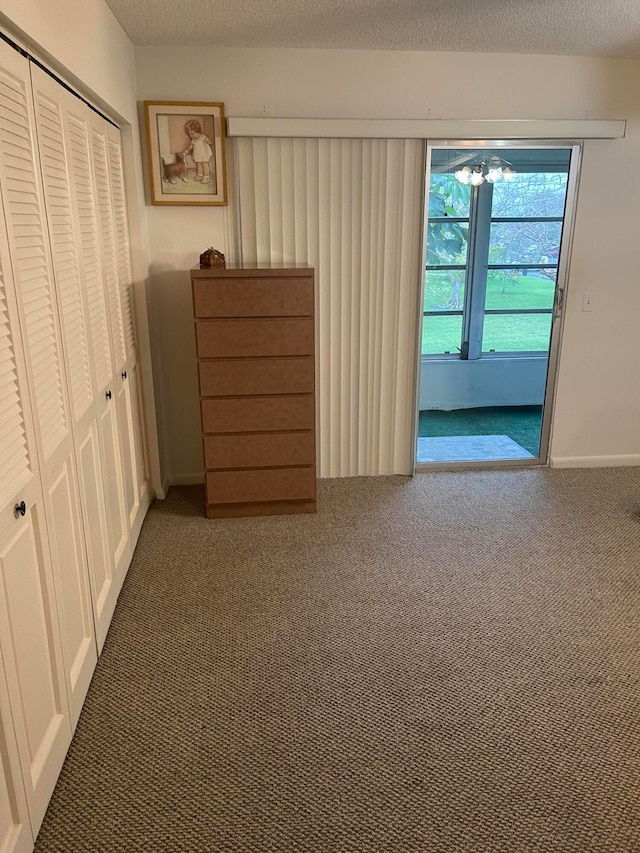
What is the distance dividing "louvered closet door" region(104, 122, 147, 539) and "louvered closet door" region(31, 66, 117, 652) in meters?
0.34

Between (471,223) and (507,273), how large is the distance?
1.40ft

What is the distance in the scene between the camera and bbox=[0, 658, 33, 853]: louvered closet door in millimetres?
1324

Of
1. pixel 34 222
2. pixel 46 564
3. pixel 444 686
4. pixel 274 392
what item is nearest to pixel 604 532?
pixel 444 686

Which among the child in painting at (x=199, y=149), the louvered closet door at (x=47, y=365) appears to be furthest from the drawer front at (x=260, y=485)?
the child in painting at (x=199, y=149)

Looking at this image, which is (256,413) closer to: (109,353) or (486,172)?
(109,353)

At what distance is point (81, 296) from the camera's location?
2111 mm

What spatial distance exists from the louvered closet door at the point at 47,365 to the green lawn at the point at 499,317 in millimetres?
2575

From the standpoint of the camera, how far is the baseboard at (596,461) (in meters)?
3.96

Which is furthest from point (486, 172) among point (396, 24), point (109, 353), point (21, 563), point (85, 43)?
point (21, 563)

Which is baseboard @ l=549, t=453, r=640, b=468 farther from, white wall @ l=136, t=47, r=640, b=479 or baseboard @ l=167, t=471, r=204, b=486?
baseboard @ l=167, t=471, r=204, b=486

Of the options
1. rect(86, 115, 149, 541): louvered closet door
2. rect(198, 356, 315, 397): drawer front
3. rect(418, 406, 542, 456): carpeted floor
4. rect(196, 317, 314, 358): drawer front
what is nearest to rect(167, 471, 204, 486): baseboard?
rect(86, 115, 149, 541): louvered closet door

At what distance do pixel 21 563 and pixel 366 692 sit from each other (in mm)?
1158

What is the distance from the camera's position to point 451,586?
8.68ft

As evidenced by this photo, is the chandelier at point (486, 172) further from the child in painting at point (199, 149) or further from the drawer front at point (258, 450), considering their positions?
the drawer front at point (258, 450)
